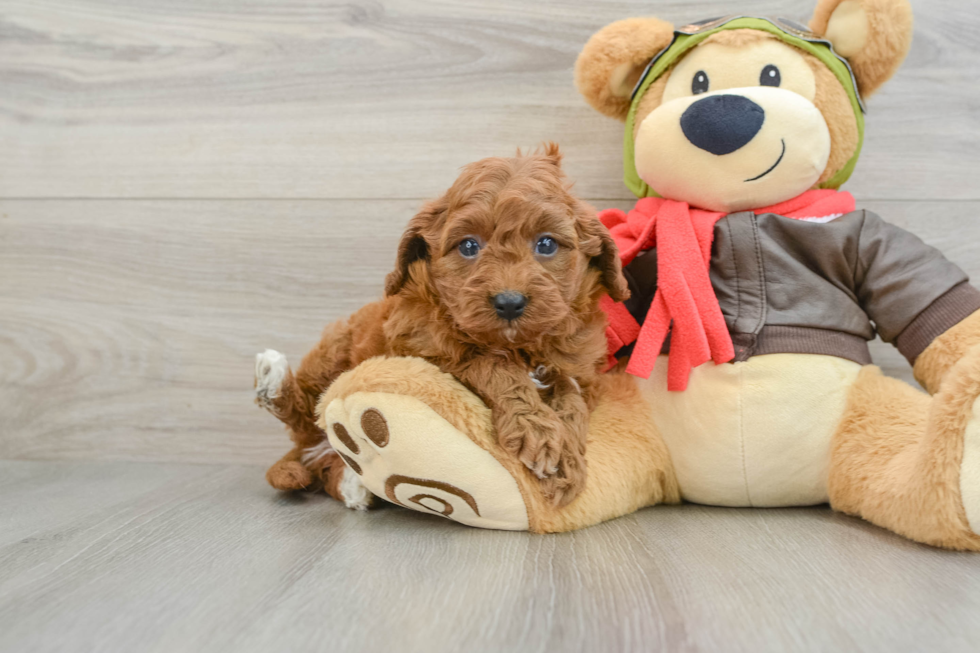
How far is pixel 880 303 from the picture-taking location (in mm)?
885

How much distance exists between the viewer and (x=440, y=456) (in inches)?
29.3

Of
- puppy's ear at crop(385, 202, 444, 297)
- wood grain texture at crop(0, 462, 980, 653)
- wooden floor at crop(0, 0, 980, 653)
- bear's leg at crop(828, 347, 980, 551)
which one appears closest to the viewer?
wood grain texture at crop(0, 462, 980, 653)

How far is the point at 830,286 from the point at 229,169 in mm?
1016

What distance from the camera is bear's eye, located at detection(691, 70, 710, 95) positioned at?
2.98ft

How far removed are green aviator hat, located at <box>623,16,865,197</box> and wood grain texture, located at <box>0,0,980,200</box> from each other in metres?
0.20

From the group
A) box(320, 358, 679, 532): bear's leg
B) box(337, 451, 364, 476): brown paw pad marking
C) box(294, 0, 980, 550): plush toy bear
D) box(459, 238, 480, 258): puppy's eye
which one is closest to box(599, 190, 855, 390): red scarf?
box(294, 0, 980, 550): plush toy bear

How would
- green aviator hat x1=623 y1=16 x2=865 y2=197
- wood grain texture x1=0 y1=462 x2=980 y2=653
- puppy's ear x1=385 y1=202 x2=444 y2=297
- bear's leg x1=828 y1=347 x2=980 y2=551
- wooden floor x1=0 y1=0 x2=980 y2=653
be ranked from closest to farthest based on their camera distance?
wood grain texture x1=0 y1=462 x2=980 y2=653, bear's leg x1=828 y1=347 x2=980 y2=551, puppy's ear x1=385 y1=202 x2=444 y2=297, green aviator hat x1=623 y1=16 x2=865 y2=197, wooden floor x1=0 y1=0 x2=980 y2=653


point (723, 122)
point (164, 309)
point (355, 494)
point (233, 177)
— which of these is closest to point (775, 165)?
point (723, 122)

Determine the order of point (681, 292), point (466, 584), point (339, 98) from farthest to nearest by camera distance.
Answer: point (339, 98), point (681, 292), point (466, 584)

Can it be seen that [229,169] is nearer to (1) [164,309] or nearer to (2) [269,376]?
(1) [164,309]

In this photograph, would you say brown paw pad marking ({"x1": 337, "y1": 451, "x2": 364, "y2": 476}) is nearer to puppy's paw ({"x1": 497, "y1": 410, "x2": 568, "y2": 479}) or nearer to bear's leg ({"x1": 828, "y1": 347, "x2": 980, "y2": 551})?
puppy's paw ({"x1": 497, "y1": 410, "x2": 568, "y2": 479})

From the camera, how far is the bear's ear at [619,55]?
3.07 feet

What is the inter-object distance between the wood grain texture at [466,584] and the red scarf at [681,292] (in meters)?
0.21

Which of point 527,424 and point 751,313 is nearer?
point 527,424
